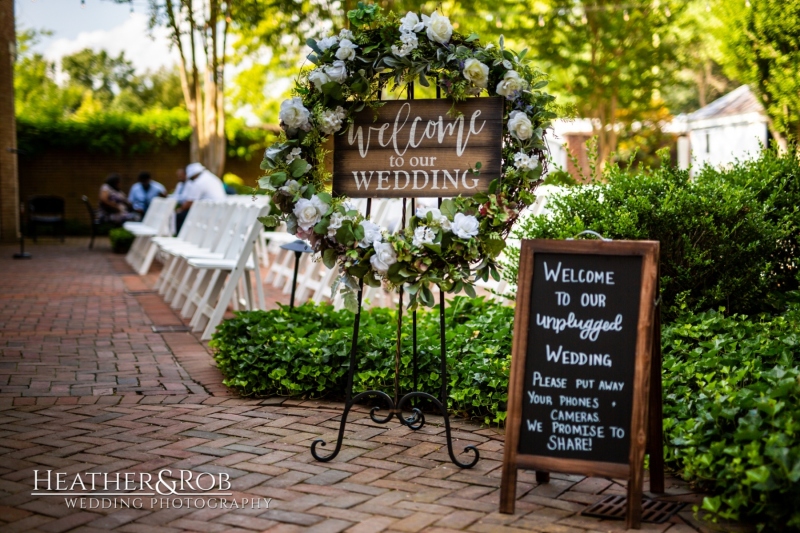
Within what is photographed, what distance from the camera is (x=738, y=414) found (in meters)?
3.47

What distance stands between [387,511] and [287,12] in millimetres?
14078

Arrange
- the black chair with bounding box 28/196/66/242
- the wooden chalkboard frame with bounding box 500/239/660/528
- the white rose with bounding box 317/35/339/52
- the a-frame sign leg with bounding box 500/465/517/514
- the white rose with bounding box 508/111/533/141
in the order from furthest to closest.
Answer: the black chair with bounding box 28/196/66/242
the white rose with bounding box 317/35/339/52
the white rose with bounding box 508/111/533/141
the a-frame sign leg with bounding box 500/465/517/514
the wooden chalkboard frame with bounding box 500/239/660/528

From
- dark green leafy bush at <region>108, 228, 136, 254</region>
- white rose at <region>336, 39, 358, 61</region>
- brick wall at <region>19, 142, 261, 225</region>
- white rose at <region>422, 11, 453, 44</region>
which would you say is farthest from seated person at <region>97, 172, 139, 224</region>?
white rose at <region>422, 11, 453, 44</region>

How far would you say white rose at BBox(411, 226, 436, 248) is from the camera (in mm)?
3871

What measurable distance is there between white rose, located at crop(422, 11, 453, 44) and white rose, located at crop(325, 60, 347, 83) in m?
0.44

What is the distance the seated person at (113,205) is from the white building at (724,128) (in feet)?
49.4

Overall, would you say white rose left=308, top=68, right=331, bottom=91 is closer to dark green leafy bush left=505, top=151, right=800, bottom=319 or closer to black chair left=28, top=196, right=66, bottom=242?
dark green leafy bush left=505, top=151, right=800, bottom=319

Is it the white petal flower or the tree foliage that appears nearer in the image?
the white petal flower

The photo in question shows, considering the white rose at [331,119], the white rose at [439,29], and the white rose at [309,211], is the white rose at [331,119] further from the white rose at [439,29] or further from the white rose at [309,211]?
the white rose at [439,29]

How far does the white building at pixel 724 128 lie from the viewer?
2425cm

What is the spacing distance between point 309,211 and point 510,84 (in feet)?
3.70

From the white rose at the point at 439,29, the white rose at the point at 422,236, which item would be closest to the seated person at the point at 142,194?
the white rose at the point at 439,29

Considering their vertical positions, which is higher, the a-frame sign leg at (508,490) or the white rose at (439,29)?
the white rose at (439,29)

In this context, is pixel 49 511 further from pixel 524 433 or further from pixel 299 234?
pixel 524 433
